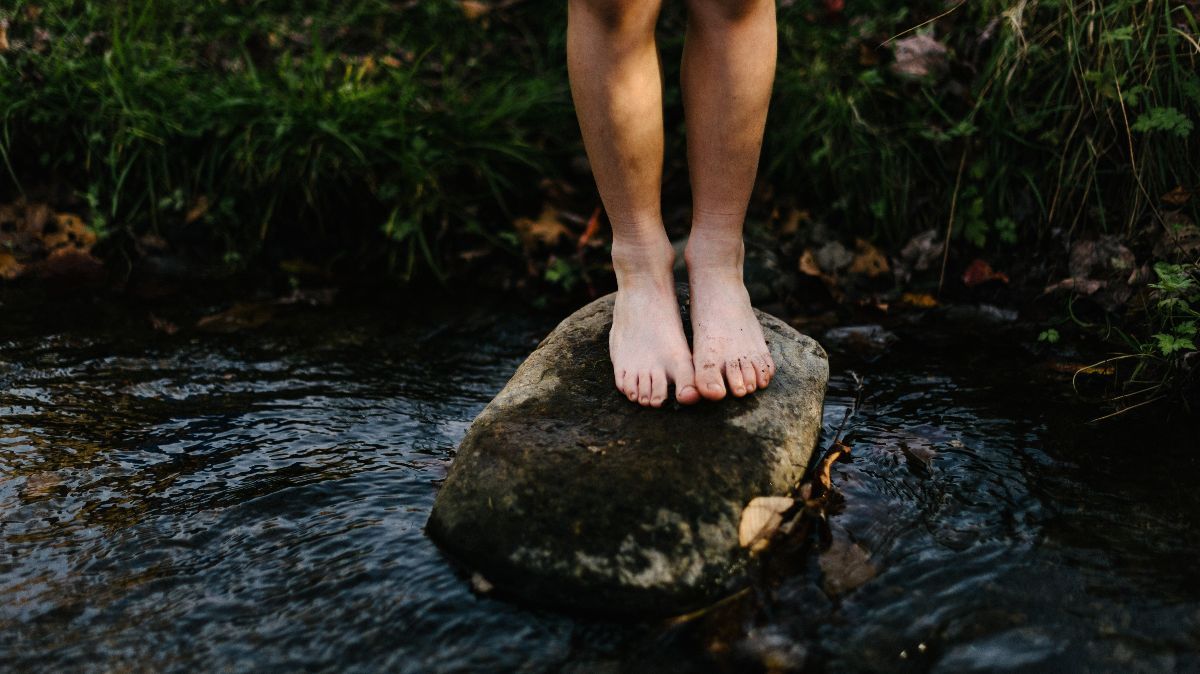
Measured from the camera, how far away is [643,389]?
182 cm

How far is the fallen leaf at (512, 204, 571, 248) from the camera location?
344 centimetres

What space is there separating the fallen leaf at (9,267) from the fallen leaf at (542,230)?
6.13 feet

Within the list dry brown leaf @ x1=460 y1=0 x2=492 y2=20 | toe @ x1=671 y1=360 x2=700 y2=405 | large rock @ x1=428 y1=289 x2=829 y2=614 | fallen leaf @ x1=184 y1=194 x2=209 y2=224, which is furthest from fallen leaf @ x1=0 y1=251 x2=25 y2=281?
toe @ x1=671 y1=360 x2=700 y2=405

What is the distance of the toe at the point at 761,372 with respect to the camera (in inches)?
73.6

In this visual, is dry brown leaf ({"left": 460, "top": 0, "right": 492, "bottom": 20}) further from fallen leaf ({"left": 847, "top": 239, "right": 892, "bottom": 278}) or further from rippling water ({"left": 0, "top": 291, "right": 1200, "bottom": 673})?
rippling water ({"left": 0, "top": 291, "right": 1200, "bottom": 673})

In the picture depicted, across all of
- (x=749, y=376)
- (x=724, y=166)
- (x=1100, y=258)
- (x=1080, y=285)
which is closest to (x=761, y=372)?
(x=749, y=376)

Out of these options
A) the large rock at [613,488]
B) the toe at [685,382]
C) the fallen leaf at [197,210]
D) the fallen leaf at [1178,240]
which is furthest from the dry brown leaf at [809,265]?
the fallen leaf at [197,210]

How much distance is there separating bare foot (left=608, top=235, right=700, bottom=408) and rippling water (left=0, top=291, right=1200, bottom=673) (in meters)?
0.43

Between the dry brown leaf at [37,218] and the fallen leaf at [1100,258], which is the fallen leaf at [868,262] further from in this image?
the dry brown leaf at [37,218]

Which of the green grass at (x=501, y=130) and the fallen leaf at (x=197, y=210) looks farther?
the fallen leaf at (x=197, y=210)

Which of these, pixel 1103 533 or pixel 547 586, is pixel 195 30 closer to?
pixel 547 586

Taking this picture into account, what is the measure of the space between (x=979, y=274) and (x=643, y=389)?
1.68 meters

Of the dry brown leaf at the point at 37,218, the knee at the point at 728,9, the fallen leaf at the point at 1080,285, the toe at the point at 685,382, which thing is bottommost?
the fallen leaf at the point at 1080,285

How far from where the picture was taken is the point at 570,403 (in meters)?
1.84
